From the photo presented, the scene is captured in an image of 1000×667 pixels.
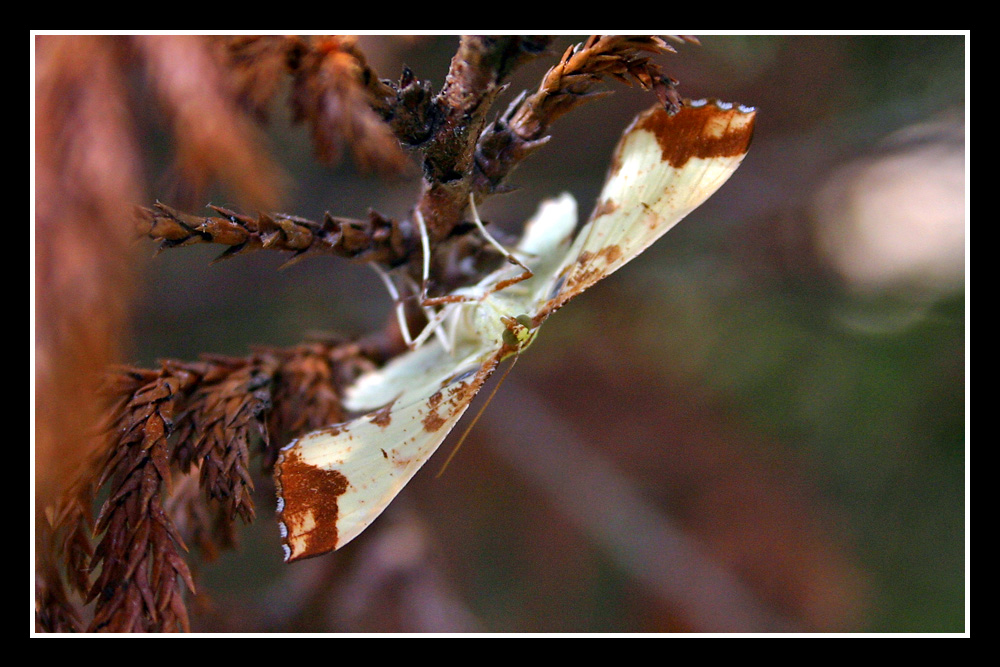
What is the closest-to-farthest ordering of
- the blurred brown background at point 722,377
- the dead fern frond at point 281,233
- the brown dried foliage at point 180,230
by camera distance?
the brown dried foliage at point 180,230
the dead fern frond at point 281,233
the blurred brown background at point 722,377

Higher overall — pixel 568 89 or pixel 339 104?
pixel 568 89

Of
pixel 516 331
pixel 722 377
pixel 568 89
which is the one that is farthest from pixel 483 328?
pixel 722 377

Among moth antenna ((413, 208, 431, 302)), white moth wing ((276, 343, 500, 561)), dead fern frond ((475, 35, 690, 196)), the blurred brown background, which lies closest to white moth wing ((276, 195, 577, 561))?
white moth wing ((276, 343, 500, 561))

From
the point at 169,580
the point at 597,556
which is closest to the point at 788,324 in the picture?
the point at 597,556

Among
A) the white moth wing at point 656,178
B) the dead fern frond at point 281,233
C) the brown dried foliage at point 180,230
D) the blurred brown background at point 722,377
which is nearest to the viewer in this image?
the brown dried foliage at point 180,230

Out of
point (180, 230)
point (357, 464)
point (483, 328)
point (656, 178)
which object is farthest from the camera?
point (483, 328)

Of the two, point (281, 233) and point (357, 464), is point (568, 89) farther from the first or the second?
point (357, 464)

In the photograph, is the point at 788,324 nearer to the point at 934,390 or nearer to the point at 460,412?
the point at 934,390

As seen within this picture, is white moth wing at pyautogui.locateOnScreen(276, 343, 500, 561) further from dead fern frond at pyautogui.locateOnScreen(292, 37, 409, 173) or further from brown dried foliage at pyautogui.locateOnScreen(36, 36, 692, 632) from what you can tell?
dead fern frond at pyautogui.locateOnScreen(292, 37, 409, 173)

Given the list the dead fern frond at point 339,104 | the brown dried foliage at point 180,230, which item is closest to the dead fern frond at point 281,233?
the brown dried foliage at point 180,230

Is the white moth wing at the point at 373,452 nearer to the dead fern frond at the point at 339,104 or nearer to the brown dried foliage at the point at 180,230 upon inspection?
the brown dried foliage at the point at 180,230
